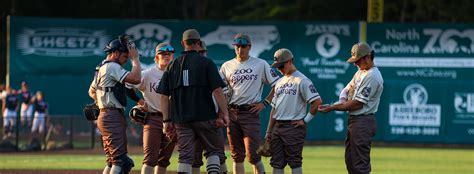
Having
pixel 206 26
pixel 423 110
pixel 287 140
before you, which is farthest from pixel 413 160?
pixel 287 140

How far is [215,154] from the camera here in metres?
13.9

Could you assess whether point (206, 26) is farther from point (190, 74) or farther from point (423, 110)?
point (190, 74)

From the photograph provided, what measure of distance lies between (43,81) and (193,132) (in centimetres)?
2083

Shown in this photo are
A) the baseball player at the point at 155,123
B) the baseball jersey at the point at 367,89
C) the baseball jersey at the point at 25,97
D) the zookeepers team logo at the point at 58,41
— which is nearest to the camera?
the baseball jersey at the point at 367,89

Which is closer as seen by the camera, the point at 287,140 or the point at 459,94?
the point at 287,140

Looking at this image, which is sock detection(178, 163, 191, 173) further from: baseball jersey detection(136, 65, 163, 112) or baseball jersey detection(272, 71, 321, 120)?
baseball jersey detection(136, 65, 163, 112)

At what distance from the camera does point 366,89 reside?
1423cm

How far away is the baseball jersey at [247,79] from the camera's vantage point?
51.6 ft

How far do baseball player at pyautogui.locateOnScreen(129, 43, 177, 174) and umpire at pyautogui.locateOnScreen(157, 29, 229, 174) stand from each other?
138 centimetres

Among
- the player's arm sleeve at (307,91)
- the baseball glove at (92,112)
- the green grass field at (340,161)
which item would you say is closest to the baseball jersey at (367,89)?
the player's arm sleeve at (307,91)

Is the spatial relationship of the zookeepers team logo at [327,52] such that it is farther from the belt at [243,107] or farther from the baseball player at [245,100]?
the belt at [243,107]

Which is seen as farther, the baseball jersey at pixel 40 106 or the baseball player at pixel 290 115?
the baseball jersey at pixel 40 106

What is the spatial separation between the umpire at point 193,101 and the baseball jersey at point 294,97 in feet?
4.07

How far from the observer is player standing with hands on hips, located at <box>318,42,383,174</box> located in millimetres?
14242
